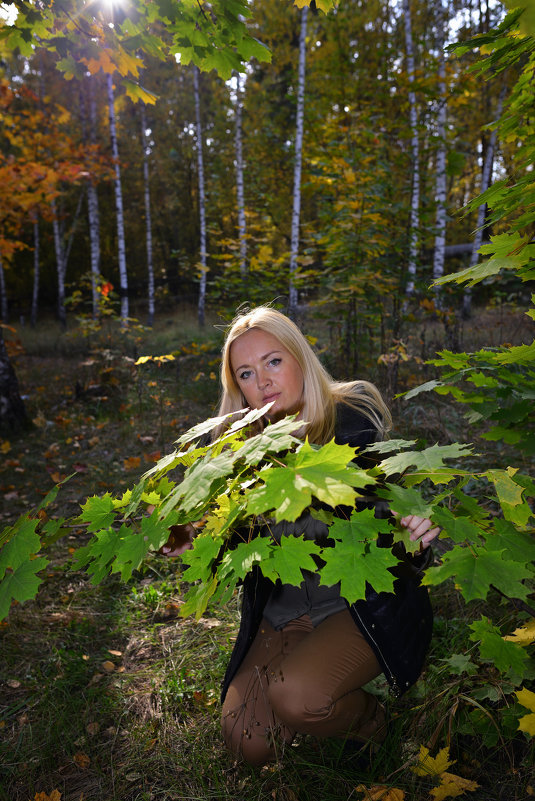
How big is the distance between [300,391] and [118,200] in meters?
11.6

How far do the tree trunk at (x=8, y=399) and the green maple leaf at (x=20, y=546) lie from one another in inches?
222

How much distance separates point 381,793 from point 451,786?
243 mm

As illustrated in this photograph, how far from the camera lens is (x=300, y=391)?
223 centimetres

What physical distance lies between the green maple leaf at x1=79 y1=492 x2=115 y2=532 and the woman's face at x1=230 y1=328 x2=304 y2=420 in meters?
0.99

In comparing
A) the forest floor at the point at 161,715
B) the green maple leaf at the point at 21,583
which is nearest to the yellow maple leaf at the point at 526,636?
the forest floor at the point at 161,715

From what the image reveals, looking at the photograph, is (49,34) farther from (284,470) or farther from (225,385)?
A: (284,470)

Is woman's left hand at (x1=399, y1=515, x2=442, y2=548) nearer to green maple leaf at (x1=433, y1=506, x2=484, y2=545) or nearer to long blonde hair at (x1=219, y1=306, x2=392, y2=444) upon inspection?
green maple leaf at (x1=433, y1=506, x2=484, y2=545)

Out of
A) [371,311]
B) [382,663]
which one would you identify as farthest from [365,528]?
[371,311]

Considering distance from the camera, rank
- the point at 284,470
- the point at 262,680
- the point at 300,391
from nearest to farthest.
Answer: the point at 284,470, the point at 262,680, the point at 300,391

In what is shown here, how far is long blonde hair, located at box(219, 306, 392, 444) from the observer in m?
2.15

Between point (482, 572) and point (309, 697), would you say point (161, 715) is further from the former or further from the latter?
point (482, 572)

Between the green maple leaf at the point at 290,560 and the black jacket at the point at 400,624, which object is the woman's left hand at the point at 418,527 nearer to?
the black jacket at the point at 400,624

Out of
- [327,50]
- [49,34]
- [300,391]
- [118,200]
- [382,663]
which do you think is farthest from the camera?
[327,50]

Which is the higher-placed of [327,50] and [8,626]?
[327,50]
